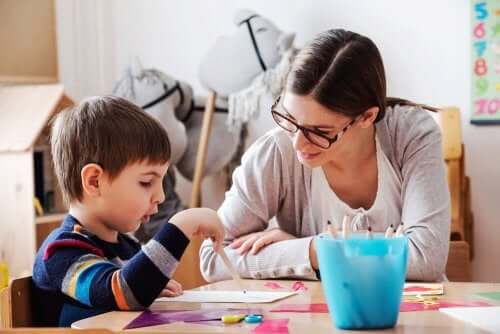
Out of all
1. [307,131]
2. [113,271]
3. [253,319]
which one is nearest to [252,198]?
[307,131]

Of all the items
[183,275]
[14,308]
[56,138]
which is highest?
[56,138]

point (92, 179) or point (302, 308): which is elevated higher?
point (92, 179)

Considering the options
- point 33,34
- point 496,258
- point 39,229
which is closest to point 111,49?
point 33,34

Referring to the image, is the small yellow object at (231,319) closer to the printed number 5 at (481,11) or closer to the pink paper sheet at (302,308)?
the pink paper sheet at (302,308)

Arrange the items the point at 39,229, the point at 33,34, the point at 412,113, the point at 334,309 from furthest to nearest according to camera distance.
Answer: the point at 33,34
the point at 39,229
the point at 412,113
the point at 334,309

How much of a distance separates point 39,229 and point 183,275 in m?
0.52

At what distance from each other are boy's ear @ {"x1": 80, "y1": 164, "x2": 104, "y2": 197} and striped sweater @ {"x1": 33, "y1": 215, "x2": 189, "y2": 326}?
6 cm

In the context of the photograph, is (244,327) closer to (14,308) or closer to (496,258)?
(14,308)

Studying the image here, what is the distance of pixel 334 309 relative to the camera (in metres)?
1.09

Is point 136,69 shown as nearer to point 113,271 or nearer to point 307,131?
point 307,131

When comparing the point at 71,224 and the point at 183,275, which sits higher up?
the point at 71,224

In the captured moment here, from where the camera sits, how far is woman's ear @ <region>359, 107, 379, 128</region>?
1.65 meters

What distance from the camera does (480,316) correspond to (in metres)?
1.15

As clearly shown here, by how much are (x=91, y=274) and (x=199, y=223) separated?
7.0 inches
